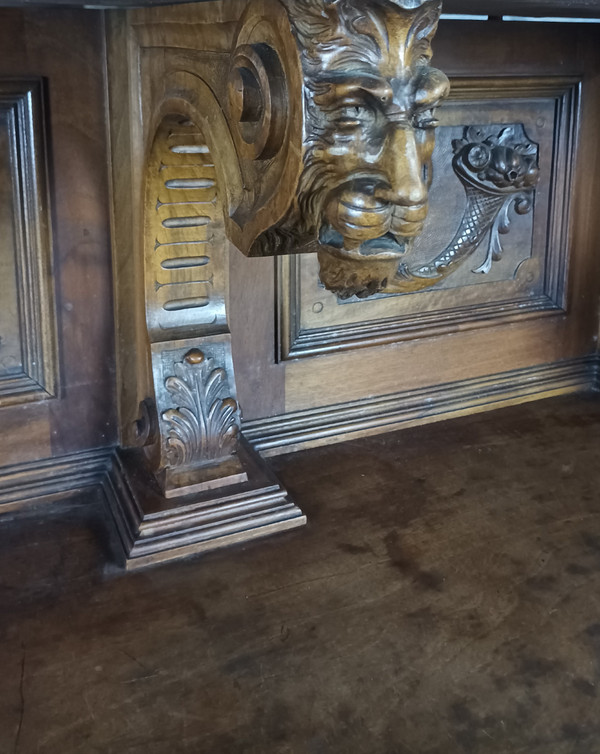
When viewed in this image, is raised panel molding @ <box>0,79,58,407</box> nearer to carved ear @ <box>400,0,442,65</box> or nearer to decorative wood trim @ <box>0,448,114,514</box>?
decorative wood trim @ <box>0,448,114,514</box>

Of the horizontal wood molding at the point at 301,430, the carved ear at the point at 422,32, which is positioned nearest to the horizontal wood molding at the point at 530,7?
the carved ear at the point at 422,32

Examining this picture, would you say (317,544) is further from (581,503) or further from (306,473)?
(581,503)

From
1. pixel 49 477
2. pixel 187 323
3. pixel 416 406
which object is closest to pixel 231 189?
pixel 187 323

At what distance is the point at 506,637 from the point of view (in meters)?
0.72

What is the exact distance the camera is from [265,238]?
22.2 inches

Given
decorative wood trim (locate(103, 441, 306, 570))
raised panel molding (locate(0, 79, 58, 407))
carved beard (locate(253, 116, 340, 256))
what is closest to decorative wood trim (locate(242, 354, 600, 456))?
decorative wood trim (locate(103, 441, 306, 570))

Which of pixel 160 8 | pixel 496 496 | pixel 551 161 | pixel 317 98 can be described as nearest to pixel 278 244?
pixel 317 98

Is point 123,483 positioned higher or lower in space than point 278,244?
lower

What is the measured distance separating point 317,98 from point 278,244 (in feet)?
0.39

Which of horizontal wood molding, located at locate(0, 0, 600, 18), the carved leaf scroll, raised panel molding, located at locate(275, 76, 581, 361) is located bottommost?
the carved leaf scroll

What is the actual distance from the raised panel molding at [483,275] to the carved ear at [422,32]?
1.63 feet

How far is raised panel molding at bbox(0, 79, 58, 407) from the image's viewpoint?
0.81 meters

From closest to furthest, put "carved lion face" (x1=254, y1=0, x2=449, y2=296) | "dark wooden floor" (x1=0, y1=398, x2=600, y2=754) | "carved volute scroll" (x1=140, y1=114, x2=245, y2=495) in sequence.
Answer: "carved lion face" (x1=254, y1=0, x2=449, y2=296), "dark wooden floor" (x1=0, y1=398, x2=600, y2=754), "carved volute scroll" (x1=140, y1=114, x2=245, y2=495)

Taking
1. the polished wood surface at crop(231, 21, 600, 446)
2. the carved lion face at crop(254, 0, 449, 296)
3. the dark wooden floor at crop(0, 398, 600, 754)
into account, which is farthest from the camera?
the polished wood surface at crop(231, 21, 600, 446)
